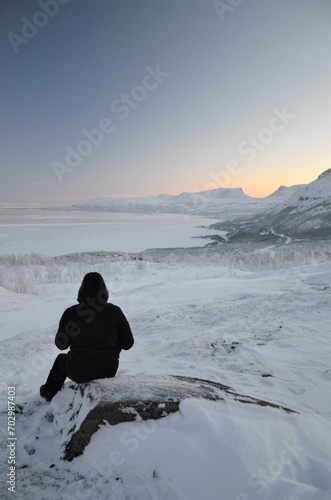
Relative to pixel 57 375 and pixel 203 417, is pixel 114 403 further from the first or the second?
pixel 57 375

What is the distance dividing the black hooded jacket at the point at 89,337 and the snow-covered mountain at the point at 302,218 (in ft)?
183

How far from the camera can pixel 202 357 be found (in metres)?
5.20

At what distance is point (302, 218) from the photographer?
2830 inches

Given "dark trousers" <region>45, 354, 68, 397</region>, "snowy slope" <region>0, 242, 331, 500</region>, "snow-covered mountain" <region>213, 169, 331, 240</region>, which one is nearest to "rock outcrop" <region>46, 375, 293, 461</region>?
"snowy slope" <region>0, 242, 331, 500</region>

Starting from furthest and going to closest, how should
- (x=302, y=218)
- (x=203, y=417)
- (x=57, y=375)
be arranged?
(x=302, y=218), (x=57, y=375), (x=203, y=417)

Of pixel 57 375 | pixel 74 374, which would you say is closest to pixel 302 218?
pixel 57 375

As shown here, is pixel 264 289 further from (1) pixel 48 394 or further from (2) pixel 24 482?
(2) pixel 24 482

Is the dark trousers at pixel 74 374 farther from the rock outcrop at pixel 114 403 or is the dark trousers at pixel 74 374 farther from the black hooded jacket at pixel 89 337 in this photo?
Answer: the rock outcrop at pixel 114 403

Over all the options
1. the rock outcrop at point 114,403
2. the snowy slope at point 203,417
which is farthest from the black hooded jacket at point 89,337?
the snowy slope at point 203,417

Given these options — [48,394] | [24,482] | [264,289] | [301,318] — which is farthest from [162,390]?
[264,289]

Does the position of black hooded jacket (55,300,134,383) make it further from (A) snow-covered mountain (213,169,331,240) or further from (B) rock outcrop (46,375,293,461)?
(A) snow-covered mountain (213,169,331,240)

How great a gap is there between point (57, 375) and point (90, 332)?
37.3 inches

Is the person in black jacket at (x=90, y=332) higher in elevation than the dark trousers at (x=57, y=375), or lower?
Answer: higher

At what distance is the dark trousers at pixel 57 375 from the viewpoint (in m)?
3.45
